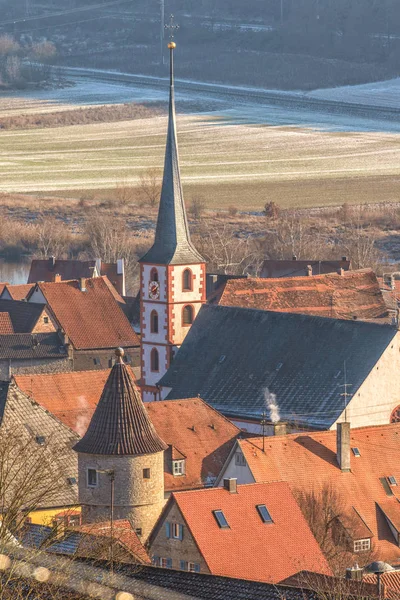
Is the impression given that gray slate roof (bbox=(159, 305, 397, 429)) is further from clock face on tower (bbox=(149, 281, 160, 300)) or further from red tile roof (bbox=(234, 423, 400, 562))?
red tile roof (bbox=(234, 423, 400, 562))

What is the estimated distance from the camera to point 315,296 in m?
94.4

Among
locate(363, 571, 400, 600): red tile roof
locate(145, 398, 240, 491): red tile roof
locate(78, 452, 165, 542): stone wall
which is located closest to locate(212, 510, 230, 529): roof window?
locate(78, 452, 165, 542): stone wall

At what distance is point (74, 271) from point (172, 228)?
83.2 feet

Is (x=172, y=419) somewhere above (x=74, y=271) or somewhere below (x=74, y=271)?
above

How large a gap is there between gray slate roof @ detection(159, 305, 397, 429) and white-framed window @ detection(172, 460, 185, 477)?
810 cm

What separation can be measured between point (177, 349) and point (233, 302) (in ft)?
15.4

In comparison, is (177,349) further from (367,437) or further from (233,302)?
(367,437)

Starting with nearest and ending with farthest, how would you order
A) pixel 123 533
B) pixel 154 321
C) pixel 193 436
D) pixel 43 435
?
pixel 123 533
pixel 43 435
pixel 193 436
pixel 154 321

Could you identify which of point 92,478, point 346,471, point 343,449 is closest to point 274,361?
point 343,449

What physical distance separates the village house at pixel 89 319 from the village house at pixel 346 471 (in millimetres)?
32042

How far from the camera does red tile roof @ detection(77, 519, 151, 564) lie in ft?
163

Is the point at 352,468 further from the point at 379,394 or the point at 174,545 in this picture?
the point at 379,394

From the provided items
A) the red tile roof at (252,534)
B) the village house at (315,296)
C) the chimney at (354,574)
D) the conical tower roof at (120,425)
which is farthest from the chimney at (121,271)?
the chimney at (354,574)

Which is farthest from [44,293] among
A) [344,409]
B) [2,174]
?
[2,174]
